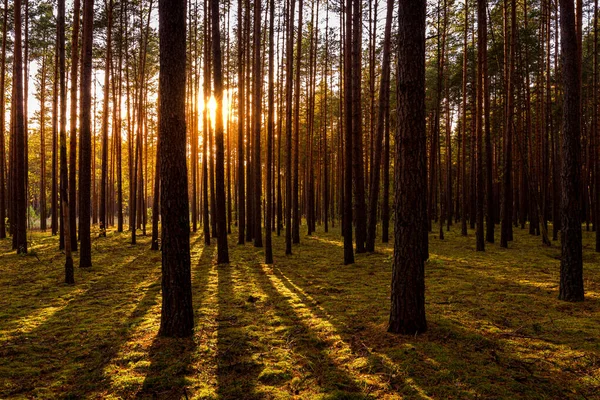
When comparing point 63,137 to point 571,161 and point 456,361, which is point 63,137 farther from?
point 571,161

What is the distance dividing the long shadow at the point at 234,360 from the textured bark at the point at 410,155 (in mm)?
2234

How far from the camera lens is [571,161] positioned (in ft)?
21.3

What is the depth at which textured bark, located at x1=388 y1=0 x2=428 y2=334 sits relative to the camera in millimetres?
→ 4844

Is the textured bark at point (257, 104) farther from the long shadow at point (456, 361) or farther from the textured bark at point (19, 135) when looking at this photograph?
the textured bark at point (19, 135)

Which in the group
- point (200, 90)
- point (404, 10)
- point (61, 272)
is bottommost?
point (61, 272)

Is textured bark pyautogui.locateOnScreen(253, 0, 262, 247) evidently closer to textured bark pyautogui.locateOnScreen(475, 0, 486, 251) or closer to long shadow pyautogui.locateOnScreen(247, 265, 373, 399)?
long shadow pyautogui.locateOnScreen(247, 265, 373, 399)

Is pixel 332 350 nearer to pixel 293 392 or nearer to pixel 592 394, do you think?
pixel 293 392

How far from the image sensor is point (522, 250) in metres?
14.0

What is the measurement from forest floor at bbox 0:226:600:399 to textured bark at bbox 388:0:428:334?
807 millimetres

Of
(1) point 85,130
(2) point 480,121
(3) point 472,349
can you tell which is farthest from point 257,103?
(3) point 472,349

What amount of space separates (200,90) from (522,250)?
66.4 ft

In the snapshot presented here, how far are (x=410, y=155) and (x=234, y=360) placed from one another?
355cm

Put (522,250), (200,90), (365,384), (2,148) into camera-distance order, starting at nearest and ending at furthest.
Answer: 1. (365,384)
2. (522,250)
3. (2,148)
4. (200,90)

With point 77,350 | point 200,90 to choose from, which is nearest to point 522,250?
point 77,350
